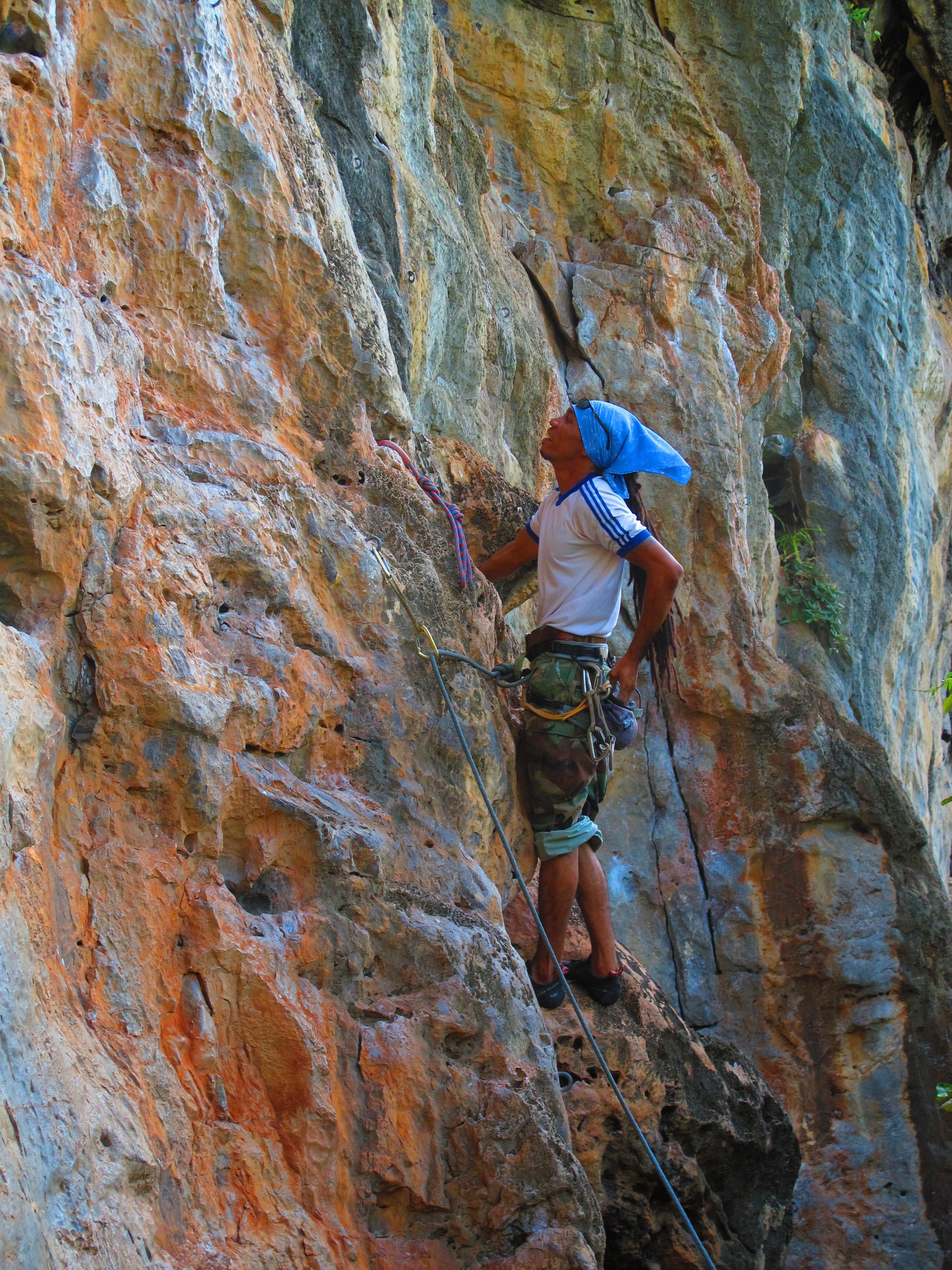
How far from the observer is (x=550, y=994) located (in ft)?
12.4

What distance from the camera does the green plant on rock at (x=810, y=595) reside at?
820cm

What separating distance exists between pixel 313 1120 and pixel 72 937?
72 centimetres

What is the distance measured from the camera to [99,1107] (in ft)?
6.77

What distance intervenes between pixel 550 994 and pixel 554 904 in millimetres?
287

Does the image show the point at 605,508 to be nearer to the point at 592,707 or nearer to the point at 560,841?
the point at 592,707

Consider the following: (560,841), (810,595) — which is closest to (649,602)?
(560,841)

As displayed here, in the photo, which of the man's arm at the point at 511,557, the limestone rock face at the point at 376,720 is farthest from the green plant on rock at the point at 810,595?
the man's arm at the point at 511,557

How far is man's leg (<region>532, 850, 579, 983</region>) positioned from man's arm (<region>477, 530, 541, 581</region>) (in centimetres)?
104

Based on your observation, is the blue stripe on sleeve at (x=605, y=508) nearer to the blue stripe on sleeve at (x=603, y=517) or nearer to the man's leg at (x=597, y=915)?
the blue stripe on sleeve at (x=603, y=517)

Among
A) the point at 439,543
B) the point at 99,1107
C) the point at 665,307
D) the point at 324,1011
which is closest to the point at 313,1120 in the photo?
the point at 324,1011

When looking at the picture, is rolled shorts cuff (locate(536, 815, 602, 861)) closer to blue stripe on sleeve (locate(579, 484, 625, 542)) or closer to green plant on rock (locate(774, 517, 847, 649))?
blue stripe on sleeve (locate(579, 484, 625, 542))

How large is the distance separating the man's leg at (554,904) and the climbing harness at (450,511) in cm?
98

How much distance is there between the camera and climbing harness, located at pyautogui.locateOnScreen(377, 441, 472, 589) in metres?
3.77

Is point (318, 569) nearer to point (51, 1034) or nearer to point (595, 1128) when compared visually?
point (51, 1034)
